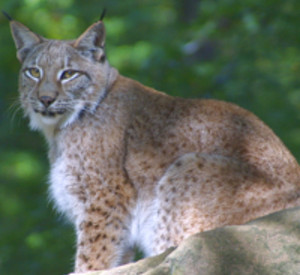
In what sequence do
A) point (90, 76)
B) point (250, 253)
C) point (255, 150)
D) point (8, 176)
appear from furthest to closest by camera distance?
point (8, 176) → point (90, 76) → point (255, 150) → point (250, 253)

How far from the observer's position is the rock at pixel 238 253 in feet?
10.4

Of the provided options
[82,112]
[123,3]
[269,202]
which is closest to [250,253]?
[269,202]

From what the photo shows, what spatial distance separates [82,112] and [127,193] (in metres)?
0.86

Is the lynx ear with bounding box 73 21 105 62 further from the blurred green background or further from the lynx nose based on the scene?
the blurred green background

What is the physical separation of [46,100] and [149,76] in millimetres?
3028

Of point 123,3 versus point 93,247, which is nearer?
point 93,247

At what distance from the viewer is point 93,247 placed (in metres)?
5.05

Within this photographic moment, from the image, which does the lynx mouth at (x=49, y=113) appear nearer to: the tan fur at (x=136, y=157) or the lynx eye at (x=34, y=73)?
the tan fur at (x=136, y=157)

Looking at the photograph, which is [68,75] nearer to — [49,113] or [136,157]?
[49,113]

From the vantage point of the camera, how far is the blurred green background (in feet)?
24.6

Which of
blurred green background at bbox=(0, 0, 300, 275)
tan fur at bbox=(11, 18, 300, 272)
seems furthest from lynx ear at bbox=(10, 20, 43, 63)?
blurred green background at bbox=(0, 0, 300, 275)

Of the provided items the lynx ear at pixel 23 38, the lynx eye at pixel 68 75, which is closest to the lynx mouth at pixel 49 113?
the lynx eye at pixel 68 75

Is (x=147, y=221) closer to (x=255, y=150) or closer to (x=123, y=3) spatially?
(x=255, y=150)

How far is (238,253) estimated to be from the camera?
10.7ft
